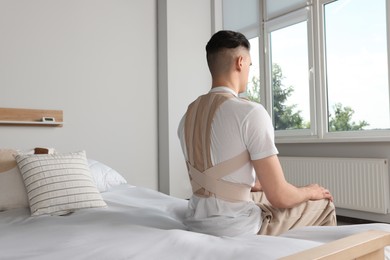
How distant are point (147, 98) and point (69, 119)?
33.0 inches

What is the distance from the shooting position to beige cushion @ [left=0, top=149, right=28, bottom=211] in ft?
5.65

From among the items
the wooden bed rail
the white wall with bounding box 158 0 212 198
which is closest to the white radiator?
the white wall with bounding box 158 0 212 198

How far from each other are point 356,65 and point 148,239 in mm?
2754

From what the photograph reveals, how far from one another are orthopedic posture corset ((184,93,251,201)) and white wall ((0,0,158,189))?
222 centimetres

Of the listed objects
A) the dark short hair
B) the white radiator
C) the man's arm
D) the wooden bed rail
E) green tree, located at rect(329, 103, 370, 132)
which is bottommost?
the white radiator

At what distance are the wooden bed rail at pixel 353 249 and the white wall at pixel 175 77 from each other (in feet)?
9.87

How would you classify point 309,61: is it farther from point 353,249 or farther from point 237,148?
point 353,249

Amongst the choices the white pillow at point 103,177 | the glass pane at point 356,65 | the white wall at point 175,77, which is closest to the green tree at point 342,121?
the glass pane at point 356,65

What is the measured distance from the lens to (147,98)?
3.77 metres

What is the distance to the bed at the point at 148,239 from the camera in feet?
2.52

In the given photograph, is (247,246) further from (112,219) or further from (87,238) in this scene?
(112,219)

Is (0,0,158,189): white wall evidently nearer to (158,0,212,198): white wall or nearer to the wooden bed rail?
(158,0,212,198): white wall

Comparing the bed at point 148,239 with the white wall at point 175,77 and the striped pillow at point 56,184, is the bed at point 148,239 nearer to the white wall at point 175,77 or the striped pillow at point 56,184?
the striped pillow at point 56,184

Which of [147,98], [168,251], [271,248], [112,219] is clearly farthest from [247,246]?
[147,98]
